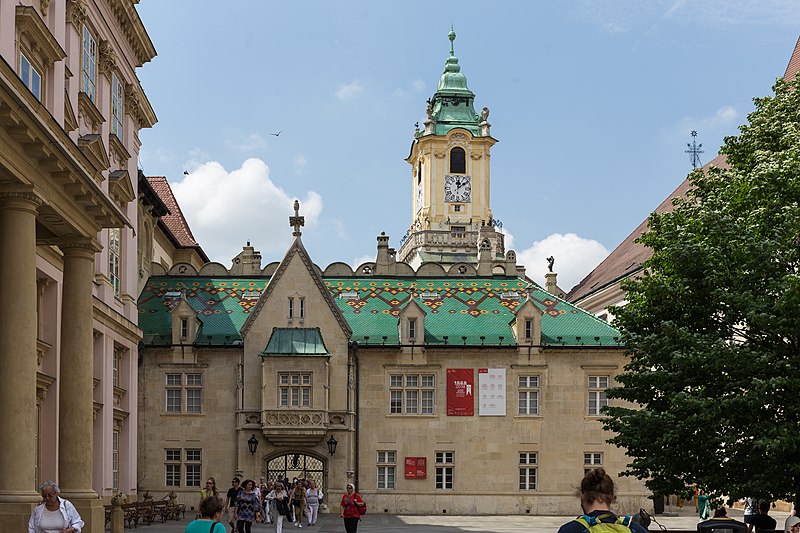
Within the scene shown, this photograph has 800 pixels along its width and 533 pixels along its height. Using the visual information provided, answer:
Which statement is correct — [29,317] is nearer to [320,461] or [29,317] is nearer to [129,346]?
[129,346]

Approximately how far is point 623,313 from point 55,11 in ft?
50.9

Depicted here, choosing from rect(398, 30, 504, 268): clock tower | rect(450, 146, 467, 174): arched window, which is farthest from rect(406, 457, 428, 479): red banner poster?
rect(450, 146, 467, 174): arched window

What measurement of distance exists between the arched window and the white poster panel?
309 ft

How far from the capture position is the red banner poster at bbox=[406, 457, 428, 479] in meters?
54.3

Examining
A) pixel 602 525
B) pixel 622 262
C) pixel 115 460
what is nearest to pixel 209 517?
pixel 602 525

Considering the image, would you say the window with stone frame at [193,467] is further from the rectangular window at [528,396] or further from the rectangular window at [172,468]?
the rectangular window at [528,396]

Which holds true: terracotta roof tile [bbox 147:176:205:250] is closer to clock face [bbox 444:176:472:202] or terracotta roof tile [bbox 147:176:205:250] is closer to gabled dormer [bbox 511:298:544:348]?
gabled dormer [bbox 511:298:544:348]

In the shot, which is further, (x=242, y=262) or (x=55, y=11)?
(x=242, y=262)

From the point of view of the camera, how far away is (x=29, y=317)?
21.9m

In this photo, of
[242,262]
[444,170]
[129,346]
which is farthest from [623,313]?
[444,170]

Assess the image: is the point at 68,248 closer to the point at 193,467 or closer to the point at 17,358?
the point at 17,358

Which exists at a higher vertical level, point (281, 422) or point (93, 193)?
point (93, 193)

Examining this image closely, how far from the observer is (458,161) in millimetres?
148000

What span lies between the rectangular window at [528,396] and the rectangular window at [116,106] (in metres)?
21.7
